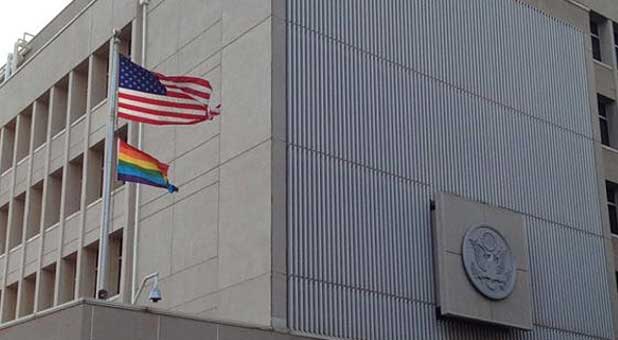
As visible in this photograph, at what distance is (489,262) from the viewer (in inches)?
1243

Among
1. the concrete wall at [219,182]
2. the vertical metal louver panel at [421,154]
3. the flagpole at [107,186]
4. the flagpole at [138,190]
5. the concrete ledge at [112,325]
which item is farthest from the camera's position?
the flagpole at [138,190]

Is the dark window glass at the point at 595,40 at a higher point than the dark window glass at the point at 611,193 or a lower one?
higher

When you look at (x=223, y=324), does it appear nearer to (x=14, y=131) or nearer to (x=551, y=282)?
(x=551, y=282)

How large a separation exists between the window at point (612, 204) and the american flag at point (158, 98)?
18.3 meters

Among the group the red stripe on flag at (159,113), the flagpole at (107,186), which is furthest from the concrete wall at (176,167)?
the flagpole at (107,186)

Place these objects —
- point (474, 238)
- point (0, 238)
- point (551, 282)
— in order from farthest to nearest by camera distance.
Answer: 1. point (0, 238)
2. point (551, 282)
3. point (474, 238)

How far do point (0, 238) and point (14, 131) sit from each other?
14.9 feet

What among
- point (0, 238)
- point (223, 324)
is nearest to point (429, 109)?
point (223, 324)

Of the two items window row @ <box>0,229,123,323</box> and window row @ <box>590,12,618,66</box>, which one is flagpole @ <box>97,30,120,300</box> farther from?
window row @ <box>590,12,618,66</box>

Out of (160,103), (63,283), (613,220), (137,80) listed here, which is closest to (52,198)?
(63,283)

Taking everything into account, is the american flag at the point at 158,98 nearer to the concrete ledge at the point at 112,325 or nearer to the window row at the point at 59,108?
the concrete ledge at the point at 112,325

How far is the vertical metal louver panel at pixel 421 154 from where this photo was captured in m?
28.8

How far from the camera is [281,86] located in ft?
95.4

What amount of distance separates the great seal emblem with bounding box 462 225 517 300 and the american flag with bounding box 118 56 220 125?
9.08m
